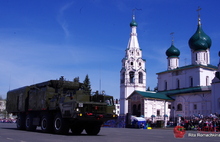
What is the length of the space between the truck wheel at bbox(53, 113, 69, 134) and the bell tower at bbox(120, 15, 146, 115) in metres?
49.0

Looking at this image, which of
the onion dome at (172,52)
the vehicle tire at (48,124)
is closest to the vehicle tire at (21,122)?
the vehicle tire at (48,124)

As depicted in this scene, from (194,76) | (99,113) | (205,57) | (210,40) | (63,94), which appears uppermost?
(210,40)

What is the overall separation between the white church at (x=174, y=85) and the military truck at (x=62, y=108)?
3553cm

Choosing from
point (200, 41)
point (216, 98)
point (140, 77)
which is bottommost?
point (216, 98)

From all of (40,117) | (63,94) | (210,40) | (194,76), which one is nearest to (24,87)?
(40,117)

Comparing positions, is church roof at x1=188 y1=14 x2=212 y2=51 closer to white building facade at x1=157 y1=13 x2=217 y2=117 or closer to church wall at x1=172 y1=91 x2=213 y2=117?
white building facade at x1=157 y1=13 x2=217 y2=117

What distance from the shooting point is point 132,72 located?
6669cm

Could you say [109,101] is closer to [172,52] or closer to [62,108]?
[62,108]

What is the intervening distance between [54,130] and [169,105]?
4718 cm

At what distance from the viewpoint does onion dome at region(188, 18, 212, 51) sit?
60144 mm

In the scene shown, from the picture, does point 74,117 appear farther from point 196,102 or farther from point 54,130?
point 196,102

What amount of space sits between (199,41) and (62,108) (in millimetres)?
50252

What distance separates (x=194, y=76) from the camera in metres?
60.0

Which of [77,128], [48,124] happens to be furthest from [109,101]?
[48,124]
